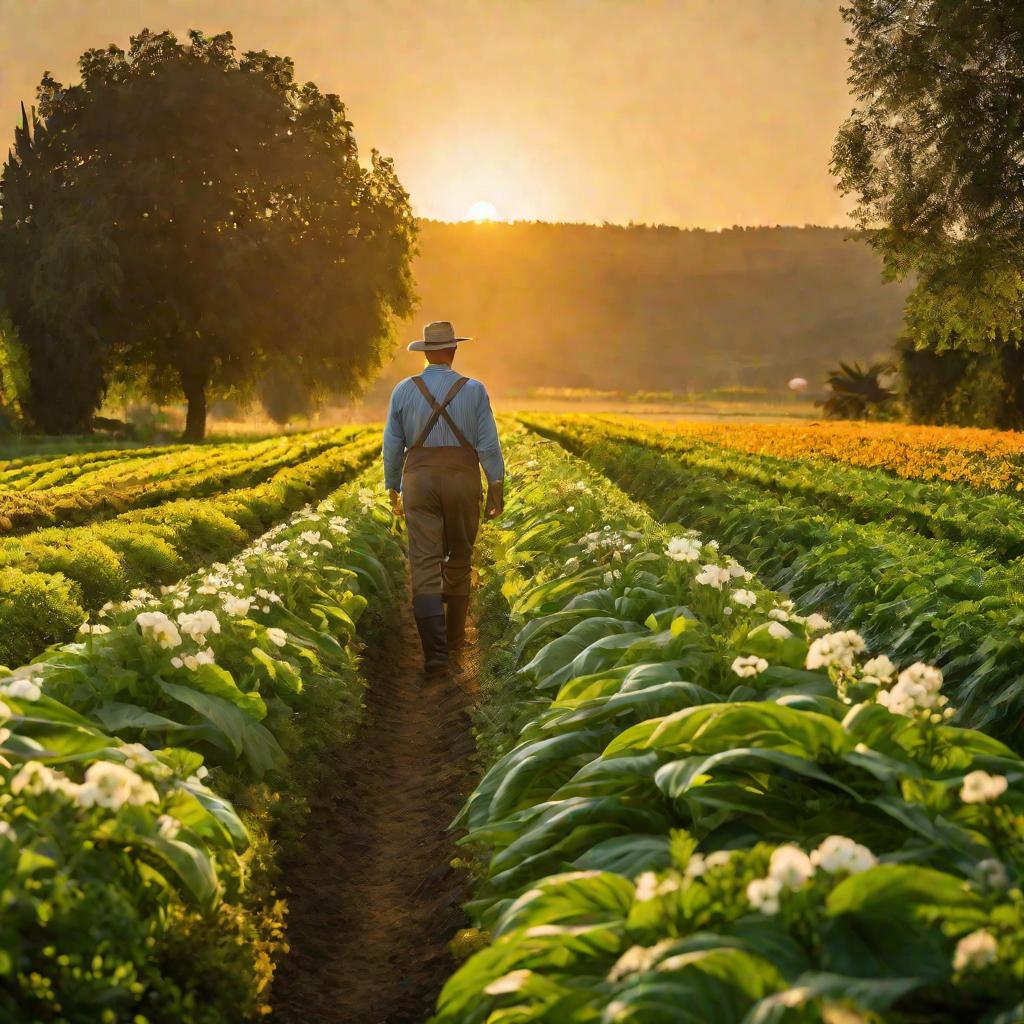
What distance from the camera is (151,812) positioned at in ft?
10.9

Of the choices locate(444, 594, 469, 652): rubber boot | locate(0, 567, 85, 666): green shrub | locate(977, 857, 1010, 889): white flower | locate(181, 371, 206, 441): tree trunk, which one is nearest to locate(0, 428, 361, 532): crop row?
locate(0, 567, 85, 666): green shrub

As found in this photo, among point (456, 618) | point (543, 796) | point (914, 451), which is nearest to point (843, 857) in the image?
point (543, 796)

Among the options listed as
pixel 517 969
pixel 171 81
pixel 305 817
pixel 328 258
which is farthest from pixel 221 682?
pixel 171 81

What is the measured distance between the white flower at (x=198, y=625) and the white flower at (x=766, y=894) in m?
3.33

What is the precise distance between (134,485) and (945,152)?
18193 mm

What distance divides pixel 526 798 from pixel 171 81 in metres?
45.0

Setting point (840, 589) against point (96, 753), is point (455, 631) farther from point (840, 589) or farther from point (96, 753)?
point (96, 753)

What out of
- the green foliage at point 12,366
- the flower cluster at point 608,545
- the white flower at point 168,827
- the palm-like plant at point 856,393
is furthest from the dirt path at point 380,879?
the palm-like plant at point 856,393

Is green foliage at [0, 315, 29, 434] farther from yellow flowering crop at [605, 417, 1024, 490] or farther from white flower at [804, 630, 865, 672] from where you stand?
white flower at [804, 630, 865, 672]

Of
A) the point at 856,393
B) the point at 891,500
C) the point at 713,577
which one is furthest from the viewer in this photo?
the point at 856,393

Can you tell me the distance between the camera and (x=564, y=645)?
217 inches

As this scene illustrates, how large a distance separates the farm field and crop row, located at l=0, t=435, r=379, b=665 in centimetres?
7

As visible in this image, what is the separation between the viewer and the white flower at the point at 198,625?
5160 millimetres

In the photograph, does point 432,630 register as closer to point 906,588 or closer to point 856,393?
point 906,588
